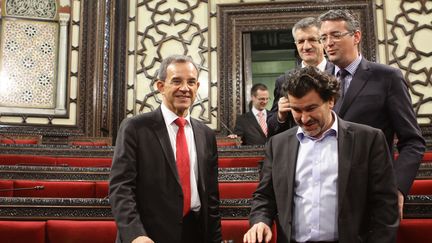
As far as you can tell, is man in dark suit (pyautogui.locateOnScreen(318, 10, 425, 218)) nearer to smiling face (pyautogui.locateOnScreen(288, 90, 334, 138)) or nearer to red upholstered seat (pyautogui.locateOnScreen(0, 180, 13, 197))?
smiling face (pyautogui.locateOnScreen(288, 90, 334, 138))

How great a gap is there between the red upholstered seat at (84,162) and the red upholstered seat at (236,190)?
4.05 ft

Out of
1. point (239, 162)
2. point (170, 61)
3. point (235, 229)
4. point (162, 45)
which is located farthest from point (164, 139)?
point (162, 45)

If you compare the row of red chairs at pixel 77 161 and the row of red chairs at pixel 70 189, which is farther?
the row of red chairs at pixel 77 161

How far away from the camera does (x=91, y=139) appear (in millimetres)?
4836

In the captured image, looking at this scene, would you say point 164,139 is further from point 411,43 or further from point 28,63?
point 411,43

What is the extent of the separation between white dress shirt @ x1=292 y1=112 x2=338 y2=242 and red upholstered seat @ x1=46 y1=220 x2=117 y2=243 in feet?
2.48

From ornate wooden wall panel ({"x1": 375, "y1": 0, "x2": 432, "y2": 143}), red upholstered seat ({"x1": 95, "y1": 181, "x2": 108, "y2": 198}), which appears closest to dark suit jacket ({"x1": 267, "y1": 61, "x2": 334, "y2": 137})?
red upholstered seat ({"x1": 95, "y1": 181, "x2": 108, "y2": 198})

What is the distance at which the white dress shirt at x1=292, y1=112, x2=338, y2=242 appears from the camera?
4.40 ft

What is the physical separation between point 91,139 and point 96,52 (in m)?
1.05

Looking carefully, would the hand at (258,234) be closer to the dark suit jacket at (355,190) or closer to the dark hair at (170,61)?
the dark suit jacket at (355,190)

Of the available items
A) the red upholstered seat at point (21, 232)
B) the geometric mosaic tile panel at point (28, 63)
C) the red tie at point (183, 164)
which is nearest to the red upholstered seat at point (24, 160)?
the red upholstered seat at point (21, 232)

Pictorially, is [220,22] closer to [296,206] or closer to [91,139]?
[91,139]

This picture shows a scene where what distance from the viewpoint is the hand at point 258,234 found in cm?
132

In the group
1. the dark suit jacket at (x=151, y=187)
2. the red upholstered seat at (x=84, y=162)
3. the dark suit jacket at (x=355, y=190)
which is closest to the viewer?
the dark suit jacket at (x=355, y=190)
